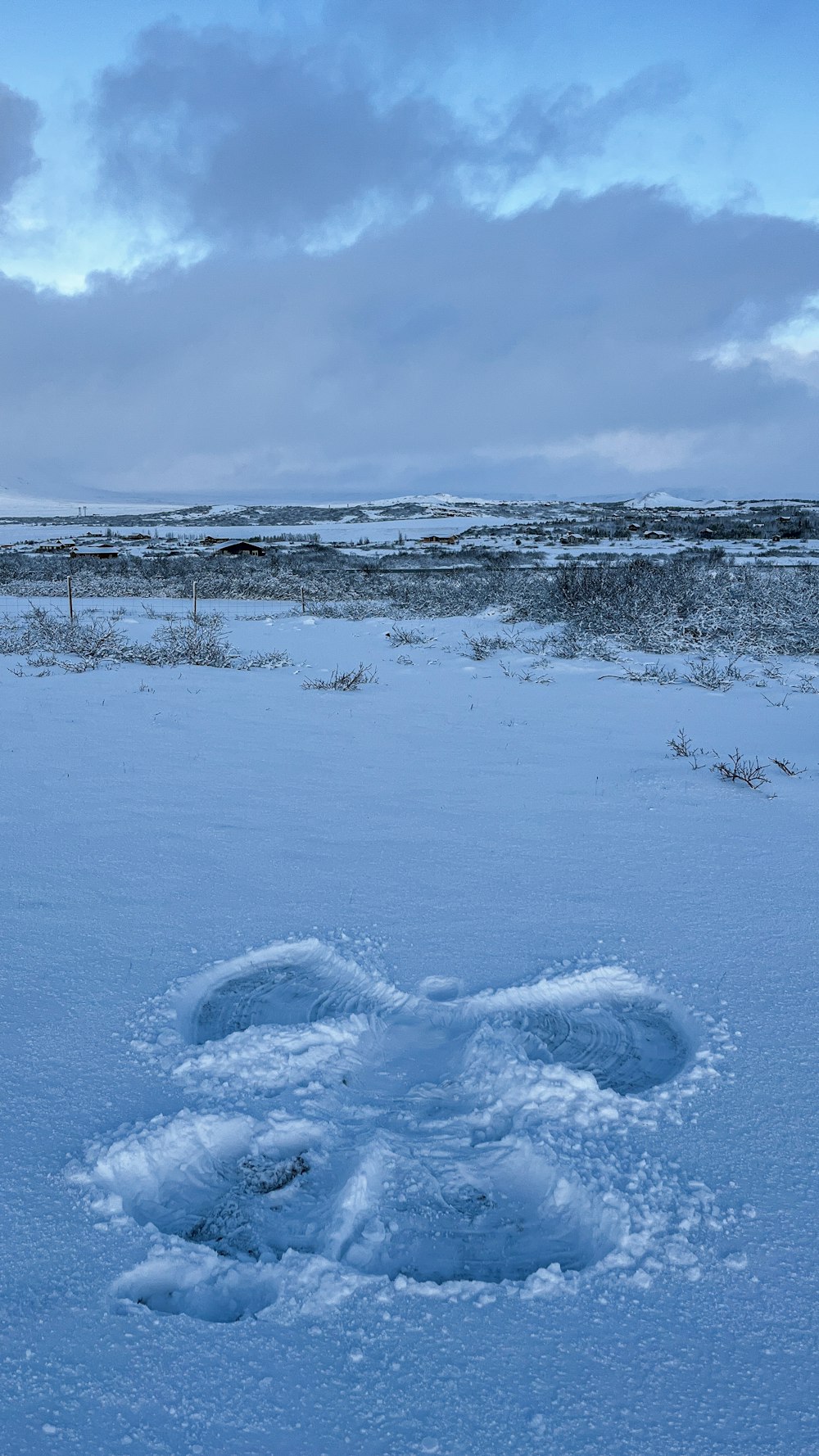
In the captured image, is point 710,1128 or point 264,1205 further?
point 710,1128

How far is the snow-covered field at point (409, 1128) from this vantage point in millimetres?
1378

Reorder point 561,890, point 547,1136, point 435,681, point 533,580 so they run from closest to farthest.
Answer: point 547,1136 < point 561,890 < point 435,681 < point 533,580

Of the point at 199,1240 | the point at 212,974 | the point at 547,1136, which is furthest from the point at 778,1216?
the point at 212,974

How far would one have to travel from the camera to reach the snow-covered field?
138cm

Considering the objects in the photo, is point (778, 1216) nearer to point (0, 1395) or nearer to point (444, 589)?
point (0, 1395)

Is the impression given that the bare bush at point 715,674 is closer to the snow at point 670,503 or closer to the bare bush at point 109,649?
the bare bush at point 109,649

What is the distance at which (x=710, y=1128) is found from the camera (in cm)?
199

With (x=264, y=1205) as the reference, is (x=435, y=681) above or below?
above

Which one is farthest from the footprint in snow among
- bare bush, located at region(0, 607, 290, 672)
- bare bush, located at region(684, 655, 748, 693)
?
bare bush, located at region(0, 607, 290, 672)

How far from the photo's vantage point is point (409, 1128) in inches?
78.6

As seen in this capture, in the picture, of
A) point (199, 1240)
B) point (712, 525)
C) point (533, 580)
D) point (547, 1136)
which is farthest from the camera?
point (712, 525)

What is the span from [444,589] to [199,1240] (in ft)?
63.2

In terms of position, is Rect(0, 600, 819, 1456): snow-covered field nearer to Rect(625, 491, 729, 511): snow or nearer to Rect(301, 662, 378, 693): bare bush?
Rect(301, 662, 378, 693): bare bush

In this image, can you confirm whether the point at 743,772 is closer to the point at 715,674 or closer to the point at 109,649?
the point at 715,674
